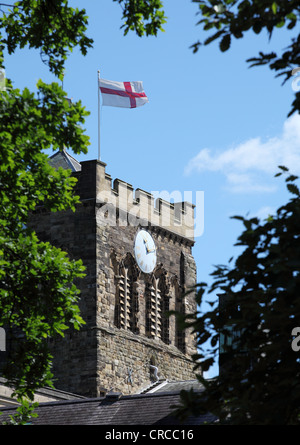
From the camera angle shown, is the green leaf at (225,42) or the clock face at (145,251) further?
the clock face at (145,251)

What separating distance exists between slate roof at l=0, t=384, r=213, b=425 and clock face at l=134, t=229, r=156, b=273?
23220 millimetres

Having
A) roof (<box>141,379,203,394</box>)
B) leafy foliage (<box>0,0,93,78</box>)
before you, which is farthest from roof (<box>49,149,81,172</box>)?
leafy foliage (<box>0,0,93,78</box>)

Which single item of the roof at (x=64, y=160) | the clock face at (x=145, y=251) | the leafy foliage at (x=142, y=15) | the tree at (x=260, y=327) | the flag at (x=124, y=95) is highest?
the flag at (x=124, y=95)

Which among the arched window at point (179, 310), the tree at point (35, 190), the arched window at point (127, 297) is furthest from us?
the arched window at point (179, 310)

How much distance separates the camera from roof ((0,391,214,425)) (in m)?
33.3

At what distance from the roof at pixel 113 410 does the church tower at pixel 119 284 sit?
17453mm

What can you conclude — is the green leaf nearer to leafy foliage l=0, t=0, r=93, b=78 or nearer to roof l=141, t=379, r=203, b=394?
leafy foliage l=0, t=0, r=93, b=78

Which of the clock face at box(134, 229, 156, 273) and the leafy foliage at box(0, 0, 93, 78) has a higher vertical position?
the clock face at box(134, 229, 156, 273)

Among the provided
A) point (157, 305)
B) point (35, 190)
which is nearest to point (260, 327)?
point (35, 190)

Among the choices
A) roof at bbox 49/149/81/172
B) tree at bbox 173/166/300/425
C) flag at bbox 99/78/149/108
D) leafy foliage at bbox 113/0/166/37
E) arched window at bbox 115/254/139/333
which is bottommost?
tree at bbox 173/166/300/425

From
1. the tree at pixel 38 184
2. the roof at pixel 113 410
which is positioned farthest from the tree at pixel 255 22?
the roof at pixel 113 410

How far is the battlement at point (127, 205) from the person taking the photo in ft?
186

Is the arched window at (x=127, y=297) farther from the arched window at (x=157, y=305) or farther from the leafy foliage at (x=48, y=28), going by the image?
the leafy foliage at (x=48, y=28)
